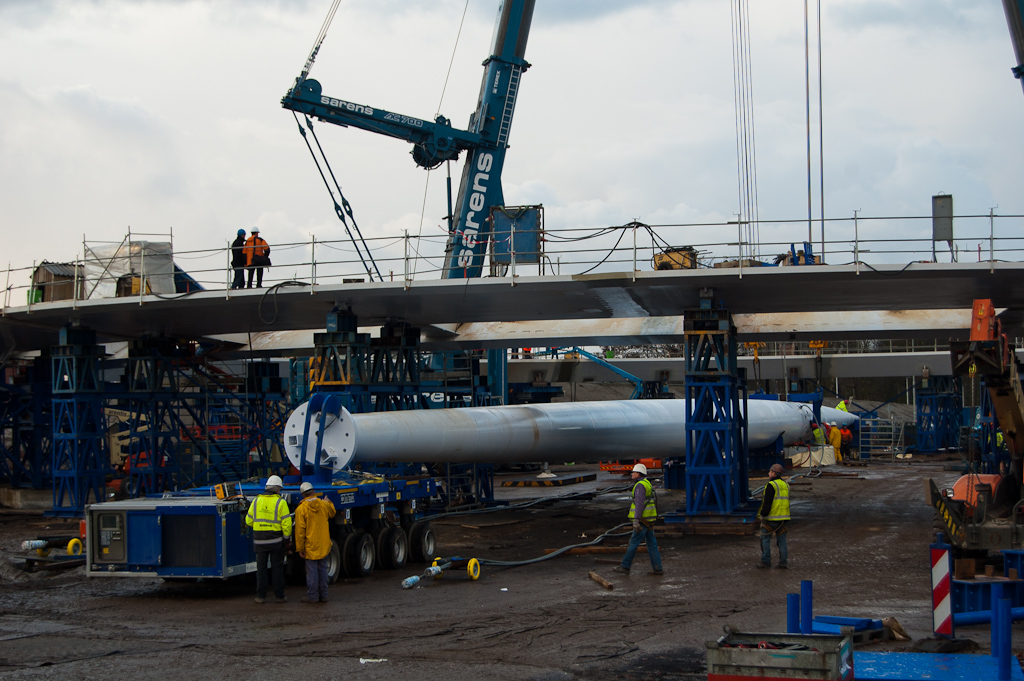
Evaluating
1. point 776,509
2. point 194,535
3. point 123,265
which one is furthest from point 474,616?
point 123,265

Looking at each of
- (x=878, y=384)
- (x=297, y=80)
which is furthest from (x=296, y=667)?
(x=878, y=384)

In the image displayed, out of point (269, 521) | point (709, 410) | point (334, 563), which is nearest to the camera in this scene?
point (269, 521)

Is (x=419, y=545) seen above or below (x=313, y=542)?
below

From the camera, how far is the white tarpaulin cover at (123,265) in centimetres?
2325

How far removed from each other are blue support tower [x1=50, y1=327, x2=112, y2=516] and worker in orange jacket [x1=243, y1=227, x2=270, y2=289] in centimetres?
629

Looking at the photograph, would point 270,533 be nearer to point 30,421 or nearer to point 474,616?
point 474,616

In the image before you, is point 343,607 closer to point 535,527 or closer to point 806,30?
point 535,527

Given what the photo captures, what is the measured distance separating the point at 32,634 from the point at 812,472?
3070 cm

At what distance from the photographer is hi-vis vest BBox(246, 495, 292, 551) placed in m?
12.6

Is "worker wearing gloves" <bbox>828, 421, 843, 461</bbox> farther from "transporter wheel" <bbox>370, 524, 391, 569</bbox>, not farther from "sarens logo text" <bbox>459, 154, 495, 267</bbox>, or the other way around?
"transporter wheel" <bbox>370, 524, 391, 569</bbox>

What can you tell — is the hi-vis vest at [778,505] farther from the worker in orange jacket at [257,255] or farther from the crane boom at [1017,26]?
the crane boom at [1017,26]

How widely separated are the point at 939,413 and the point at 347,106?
34.2 metres

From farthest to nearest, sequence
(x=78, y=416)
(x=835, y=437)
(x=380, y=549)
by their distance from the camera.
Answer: (x=835, y=437) < (x=78, y=416) < (x=380, y=549)

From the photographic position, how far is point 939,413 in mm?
47531
